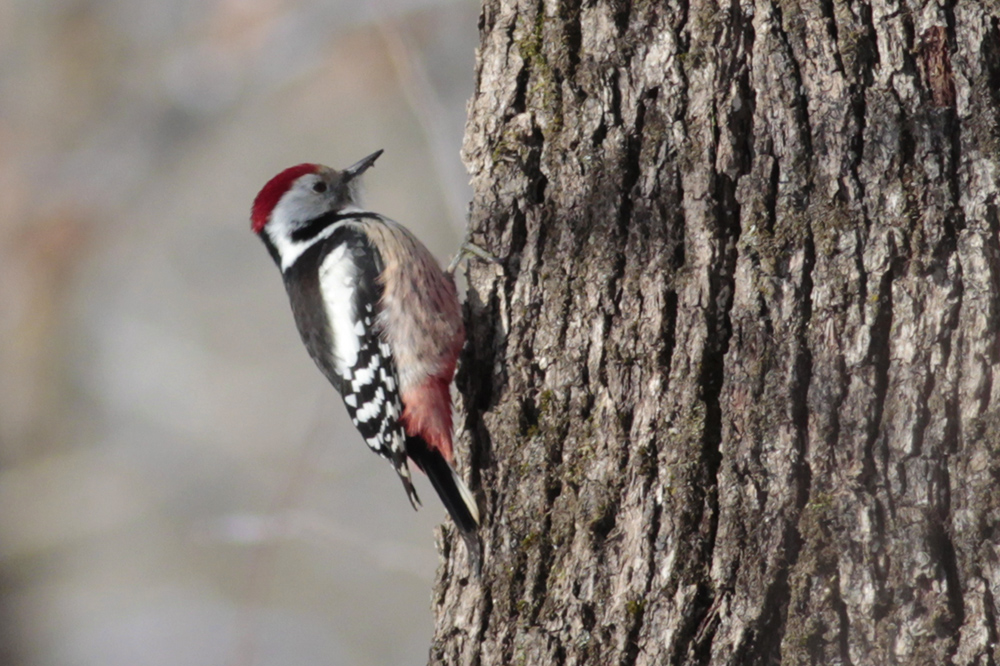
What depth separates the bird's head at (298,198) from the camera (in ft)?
13.4

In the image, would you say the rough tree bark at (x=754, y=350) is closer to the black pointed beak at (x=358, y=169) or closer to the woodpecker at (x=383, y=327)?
the woodpecker at (x=383, y=327)

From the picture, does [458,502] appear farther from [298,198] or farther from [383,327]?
[298,198]

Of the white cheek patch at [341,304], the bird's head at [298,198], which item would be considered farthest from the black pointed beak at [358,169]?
the white cheek patch at [341,304]

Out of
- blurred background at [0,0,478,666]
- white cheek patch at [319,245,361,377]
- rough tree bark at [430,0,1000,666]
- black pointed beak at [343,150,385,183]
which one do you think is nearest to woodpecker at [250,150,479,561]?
white cheek patch at [319,245,361,377]

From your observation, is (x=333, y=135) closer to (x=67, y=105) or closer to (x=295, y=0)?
(x=295, y=0)

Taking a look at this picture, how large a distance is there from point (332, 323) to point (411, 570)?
1.53 m

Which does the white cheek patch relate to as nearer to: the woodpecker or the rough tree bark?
the woodpecker

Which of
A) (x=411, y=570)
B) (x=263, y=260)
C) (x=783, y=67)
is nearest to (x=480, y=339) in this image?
(x=783, y=67)

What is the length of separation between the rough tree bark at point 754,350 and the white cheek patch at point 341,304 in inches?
46.7

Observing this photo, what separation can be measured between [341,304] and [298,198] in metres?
0.71

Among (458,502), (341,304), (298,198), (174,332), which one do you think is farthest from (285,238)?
(174,332)

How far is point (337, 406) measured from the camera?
279 inches

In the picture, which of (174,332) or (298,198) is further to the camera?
(174,332)

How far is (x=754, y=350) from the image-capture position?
2.14 metres
